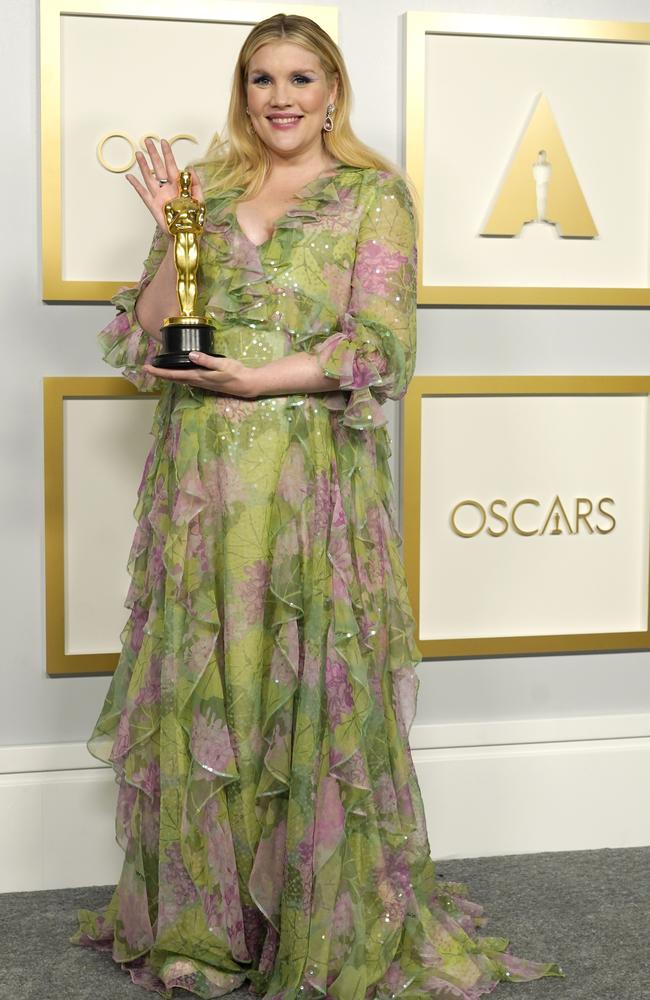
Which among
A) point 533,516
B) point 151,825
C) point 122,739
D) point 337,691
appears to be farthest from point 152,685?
point 533,516

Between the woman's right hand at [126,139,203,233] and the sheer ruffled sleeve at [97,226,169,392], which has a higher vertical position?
the woman's right hand at [126,139,203,233]

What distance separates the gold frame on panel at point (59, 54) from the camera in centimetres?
282

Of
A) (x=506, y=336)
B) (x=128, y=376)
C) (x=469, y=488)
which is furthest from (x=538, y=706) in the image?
(x=128, y=376)

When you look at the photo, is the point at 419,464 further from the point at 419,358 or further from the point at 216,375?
the point at 216,375

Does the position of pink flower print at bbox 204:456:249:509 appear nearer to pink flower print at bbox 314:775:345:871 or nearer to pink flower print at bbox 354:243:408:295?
pink flower print at bbox 354:243:408:295

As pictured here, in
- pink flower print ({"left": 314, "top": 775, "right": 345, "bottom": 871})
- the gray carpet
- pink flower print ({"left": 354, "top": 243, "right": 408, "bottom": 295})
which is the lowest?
the gray carpet

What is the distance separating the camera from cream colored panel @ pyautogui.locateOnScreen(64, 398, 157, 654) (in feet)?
9.69

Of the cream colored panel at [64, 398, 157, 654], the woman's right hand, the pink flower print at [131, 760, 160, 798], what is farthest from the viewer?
the cream colored panel at [64, 398, 157, 654]

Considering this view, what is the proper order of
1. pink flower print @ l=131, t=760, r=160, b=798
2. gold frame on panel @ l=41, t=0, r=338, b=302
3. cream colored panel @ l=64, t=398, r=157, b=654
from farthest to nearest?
cream colored panel @ l=64, t=398, r=157, b=654 < gold frame on panel @ l=41, t=0, r=338, b=302 < pink flower print @ l=131, t=760, r=160, b=798

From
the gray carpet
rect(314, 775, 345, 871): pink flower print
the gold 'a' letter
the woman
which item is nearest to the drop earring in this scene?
the woman

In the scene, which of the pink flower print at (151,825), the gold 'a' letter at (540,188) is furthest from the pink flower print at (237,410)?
the gold 'a' letter at (540,188)

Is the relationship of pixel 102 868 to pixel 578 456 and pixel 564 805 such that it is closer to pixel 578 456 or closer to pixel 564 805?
pixel 564 805

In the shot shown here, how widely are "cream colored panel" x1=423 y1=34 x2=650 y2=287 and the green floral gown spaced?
2.29 ft

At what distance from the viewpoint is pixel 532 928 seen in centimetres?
267
